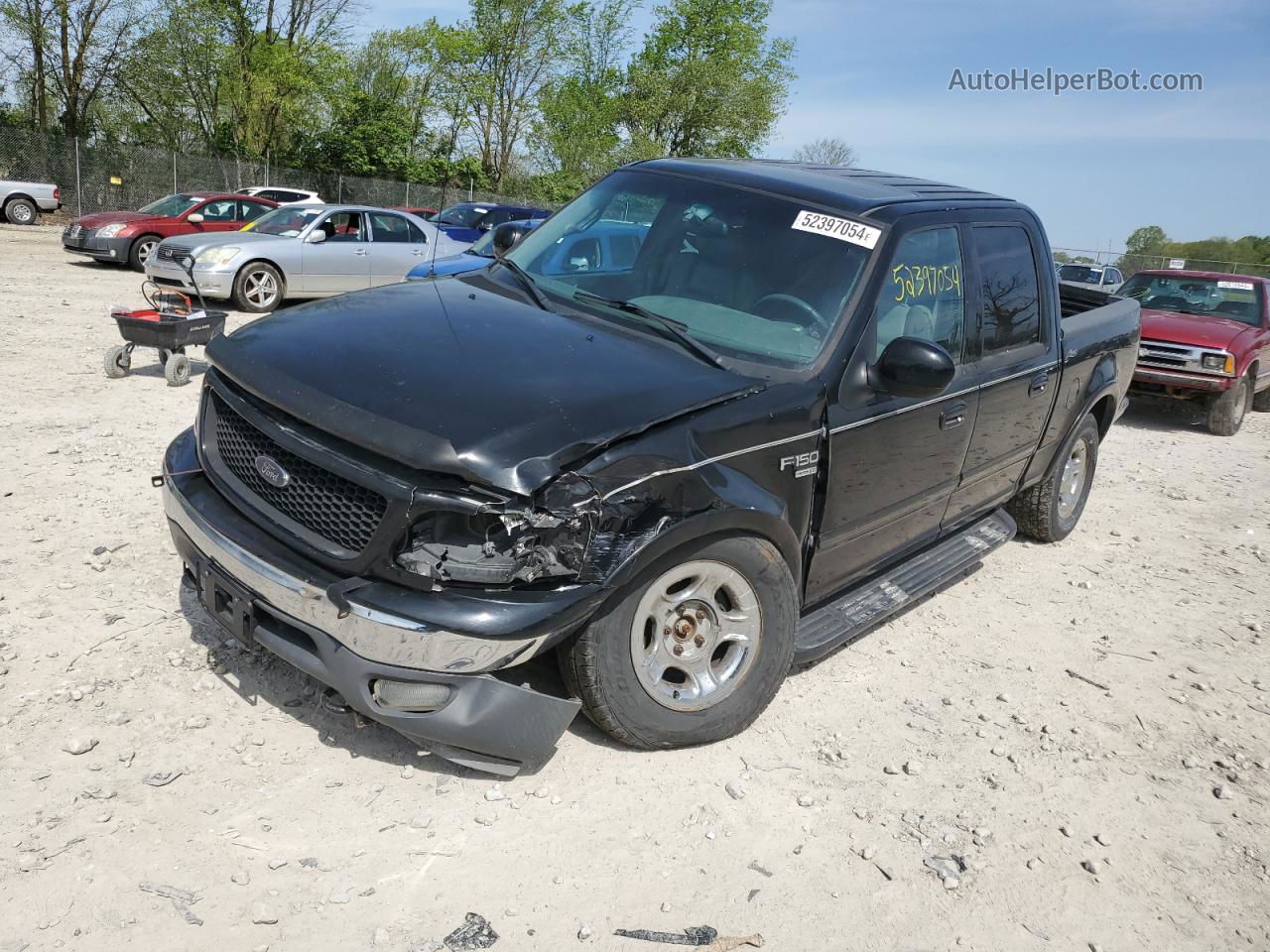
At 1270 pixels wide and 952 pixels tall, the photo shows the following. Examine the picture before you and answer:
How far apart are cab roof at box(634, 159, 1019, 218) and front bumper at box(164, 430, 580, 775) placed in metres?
2.31

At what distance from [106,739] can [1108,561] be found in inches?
216

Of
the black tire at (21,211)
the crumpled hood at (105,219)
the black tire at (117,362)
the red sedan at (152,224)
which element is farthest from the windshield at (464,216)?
the black tire at (117,362)

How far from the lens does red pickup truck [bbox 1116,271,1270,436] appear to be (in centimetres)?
1053

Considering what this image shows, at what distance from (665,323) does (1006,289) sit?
→ 199 centimetres

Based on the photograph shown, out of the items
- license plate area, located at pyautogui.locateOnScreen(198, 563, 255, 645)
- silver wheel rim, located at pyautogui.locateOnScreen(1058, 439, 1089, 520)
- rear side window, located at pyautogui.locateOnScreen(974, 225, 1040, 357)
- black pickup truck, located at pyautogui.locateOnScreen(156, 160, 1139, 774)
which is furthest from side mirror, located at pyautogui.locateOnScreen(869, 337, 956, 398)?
silver wheel rim, located at pyautogui.locateOnScreen(1058, 439, 1089, 520)

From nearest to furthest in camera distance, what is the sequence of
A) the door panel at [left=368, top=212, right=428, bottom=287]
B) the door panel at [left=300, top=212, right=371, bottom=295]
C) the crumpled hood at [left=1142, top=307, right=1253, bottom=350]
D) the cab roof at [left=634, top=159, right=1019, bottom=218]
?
1. the cab roof at [left=634, top=159, right=1019, bottom=218]
2. the crumpled hood at [left=1142, top=307, right=1253, bottom=350]
3. the door panel at [left=300, top=212, right=371, bottom=295]
4. the door panel at [left=368, top=212, right=428, bottom=287]

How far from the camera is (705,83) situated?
4625 centimetres

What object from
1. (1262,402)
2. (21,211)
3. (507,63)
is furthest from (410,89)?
(1262,402)

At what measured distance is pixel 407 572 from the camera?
2.73 m

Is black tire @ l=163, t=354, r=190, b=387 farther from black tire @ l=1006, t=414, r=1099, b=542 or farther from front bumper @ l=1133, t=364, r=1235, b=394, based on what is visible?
front bumper @ l=1133, t=364, r=1235, b=394

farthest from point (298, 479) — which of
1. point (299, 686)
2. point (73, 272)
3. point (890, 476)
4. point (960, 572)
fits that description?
point (73, 272)

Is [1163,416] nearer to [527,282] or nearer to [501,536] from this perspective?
[527,282]

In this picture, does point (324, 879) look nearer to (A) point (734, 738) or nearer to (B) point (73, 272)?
(A) point (734, 738)

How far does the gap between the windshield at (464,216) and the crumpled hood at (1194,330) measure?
13318 mm
